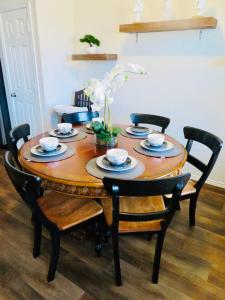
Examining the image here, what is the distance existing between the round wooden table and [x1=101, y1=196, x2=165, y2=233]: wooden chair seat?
261 mm

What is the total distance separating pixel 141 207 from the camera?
5.28 feet

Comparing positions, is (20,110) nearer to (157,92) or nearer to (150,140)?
(157,92)

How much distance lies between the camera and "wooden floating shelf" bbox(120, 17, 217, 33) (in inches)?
86.4

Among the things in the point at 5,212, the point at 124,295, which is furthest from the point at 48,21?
the point at 124,295

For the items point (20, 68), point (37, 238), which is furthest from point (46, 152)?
point (20, 68)

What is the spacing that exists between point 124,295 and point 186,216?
104cm

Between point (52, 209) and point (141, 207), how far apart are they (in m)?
0.64

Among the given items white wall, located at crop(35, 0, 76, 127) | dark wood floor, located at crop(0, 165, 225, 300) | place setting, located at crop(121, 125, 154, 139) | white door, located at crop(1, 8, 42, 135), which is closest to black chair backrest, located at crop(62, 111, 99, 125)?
place setting, located at crop(121, 125, 154, 139)

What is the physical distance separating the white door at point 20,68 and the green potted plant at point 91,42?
728mm

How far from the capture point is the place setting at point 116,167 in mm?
1384

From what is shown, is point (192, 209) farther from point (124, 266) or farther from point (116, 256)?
point (116, 256)

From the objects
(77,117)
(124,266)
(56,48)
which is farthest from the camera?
(56,48)

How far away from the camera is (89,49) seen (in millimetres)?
3088

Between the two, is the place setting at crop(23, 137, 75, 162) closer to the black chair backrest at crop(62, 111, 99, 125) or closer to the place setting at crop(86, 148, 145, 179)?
the place setting at crop(86, 148, 145, 179)
